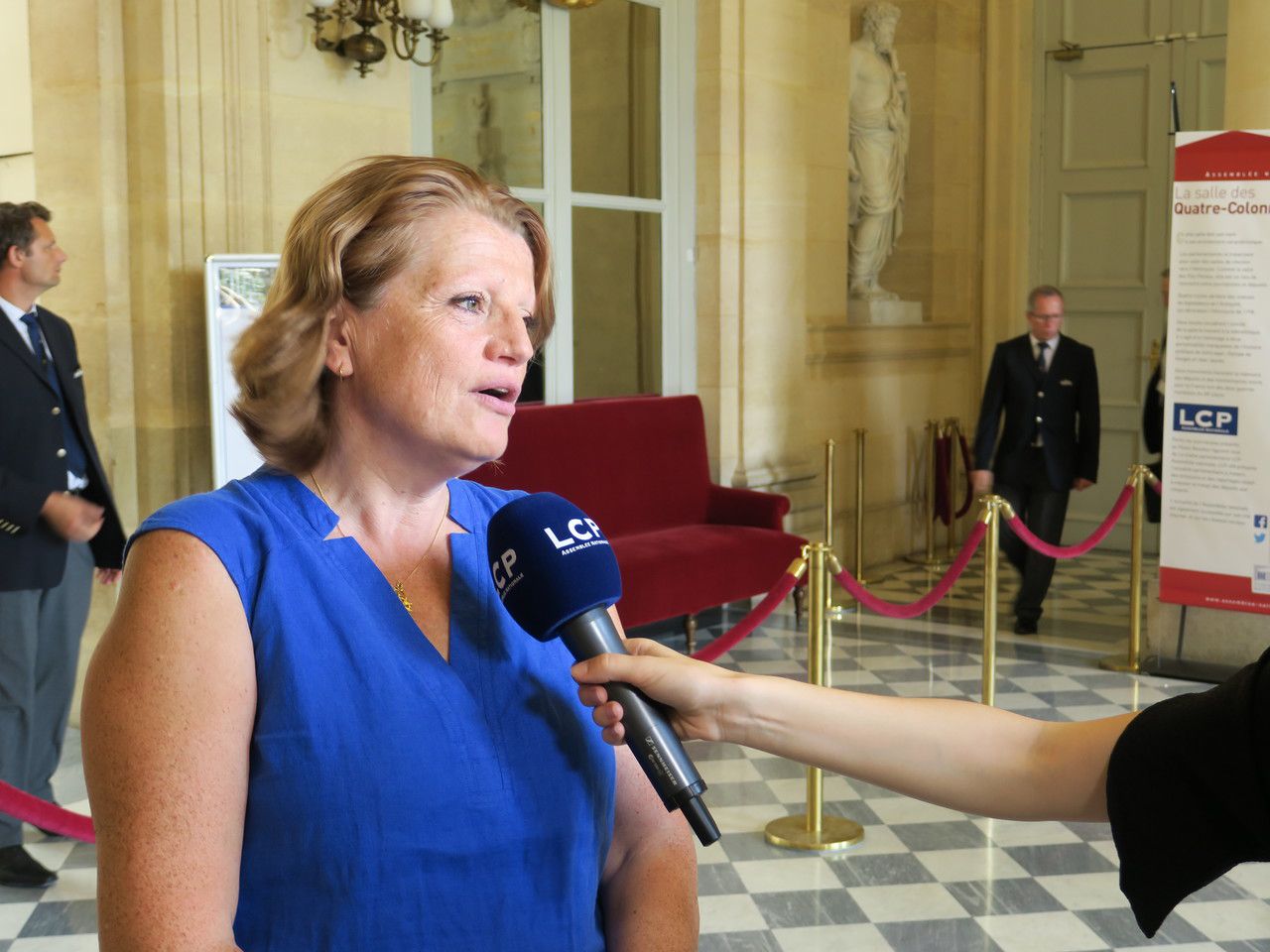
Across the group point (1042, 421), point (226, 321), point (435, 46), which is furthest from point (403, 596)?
point (1042, 421)

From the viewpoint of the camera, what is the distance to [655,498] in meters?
7.80

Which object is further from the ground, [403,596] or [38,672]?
[403,596]

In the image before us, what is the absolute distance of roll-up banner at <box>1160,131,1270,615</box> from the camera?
6203mm

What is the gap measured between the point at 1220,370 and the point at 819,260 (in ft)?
11.0

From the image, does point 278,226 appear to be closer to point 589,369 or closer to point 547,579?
point 589,369

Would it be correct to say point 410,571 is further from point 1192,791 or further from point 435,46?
point 435,46

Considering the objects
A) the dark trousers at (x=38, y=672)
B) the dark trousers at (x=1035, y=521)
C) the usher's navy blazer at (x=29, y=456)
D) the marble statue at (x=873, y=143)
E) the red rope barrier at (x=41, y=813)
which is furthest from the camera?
the marble statue at (x=873, y=143)

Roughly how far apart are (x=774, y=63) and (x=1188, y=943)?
238 inches

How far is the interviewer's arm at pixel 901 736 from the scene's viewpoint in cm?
173

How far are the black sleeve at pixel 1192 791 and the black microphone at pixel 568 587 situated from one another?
1.54ft

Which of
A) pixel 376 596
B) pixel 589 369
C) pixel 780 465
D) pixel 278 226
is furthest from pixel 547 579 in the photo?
pixel 780 465

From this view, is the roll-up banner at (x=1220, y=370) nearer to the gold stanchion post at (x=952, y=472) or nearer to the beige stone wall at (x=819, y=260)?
the beige stone wall at (x=819, y=260)

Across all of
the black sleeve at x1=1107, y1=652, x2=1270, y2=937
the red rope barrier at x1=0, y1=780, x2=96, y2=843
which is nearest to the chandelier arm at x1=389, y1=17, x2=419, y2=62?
the red rope barrier at x1=0, y1=780, x2=96, y2=843

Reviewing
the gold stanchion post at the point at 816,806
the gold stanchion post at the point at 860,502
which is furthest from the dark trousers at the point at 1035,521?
the gold stanchion post at the point at 816,806
